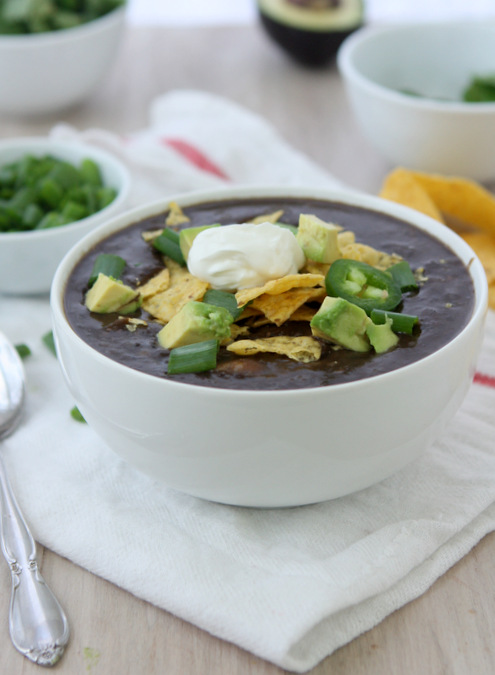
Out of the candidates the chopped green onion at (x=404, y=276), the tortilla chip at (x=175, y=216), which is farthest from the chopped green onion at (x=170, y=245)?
the chopped green onion at (x=404, y=276)

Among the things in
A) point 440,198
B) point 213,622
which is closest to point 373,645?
point 213,622

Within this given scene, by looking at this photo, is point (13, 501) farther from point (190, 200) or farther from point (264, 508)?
point (190, 200)

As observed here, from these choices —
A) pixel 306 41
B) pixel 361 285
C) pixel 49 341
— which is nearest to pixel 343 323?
pixel 361 285

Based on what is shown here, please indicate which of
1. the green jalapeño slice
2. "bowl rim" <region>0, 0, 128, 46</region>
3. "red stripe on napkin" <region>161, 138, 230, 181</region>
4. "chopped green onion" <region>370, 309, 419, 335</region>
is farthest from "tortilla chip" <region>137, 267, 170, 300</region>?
"bowl rim" <region>0, 0, 128, 46</region>

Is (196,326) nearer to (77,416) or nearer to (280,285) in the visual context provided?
(280,285)

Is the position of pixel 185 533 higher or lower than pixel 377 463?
lower

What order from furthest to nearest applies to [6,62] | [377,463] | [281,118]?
[281,118] < [6,62] < [377,463]
